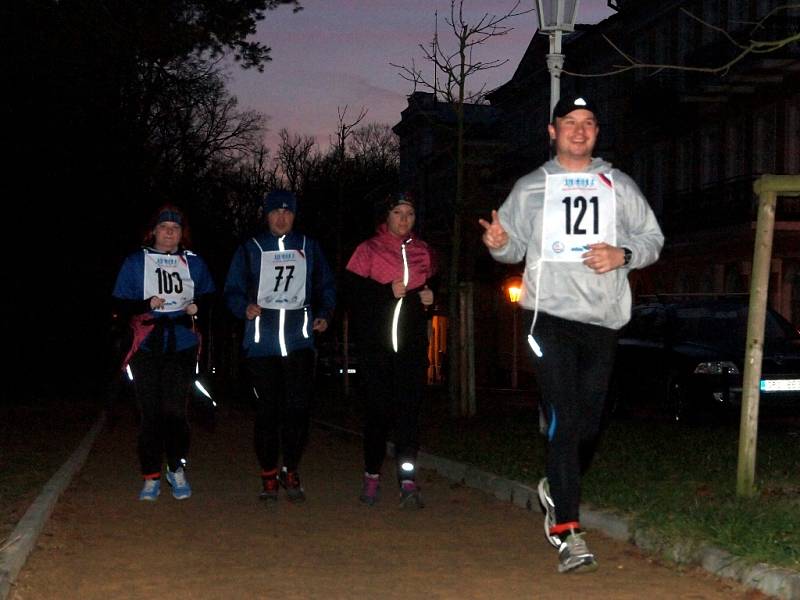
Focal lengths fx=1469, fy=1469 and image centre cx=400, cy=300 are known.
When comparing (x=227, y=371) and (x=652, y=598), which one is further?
(x=227, y=371)

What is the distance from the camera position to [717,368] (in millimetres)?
17969

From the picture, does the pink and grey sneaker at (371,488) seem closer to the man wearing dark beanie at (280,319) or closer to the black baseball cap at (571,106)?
the man wearing dark beanie at (280,319)

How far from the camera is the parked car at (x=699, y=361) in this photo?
17.8 meters

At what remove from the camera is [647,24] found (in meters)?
42.5

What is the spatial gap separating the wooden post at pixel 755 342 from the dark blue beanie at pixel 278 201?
3.07 meters

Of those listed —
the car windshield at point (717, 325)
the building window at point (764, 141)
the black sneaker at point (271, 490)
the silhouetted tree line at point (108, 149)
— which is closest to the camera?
the black sneaker at point (271, 490)

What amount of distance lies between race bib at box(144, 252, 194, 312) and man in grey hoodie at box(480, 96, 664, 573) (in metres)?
3.41

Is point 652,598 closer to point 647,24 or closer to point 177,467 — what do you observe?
point 177,467

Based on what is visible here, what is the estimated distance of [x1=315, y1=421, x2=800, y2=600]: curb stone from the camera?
613 centimetres

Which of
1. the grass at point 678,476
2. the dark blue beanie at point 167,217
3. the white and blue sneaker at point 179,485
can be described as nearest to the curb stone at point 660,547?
the grass at point 678,476

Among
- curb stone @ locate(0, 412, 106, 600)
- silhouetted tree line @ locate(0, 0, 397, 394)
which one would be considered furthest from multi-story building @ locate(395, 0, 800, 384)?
curb stone @ locate(0, 412, 106, 600)

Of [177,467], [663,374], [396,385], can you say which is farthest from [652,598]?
[663,374]

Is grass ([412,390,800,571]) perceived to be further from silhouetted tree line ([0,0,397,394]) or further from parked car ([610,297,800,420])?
silhouetted tree line ([0,0,397,394])

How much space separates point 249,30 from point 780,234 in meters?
16.3
